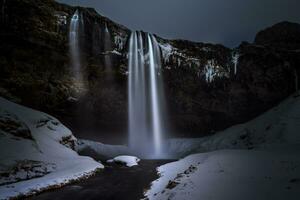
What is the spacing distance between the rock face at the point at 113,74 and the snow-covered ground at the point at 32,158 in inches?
361

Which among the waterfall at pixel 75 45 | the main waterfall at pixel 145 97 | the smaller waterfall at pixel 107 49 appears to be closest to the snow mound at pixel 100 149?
the main waterfall at pixel 145 97

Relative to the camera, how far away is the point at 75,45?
1416 inches

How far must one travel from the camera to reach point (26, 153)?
18.7 metres

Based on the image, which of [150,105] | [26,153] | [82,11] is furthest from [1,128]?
[150,105]

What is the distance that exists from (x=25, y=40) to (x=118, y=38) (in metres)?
14.7

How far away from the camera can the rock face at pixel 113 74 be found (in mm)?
32688

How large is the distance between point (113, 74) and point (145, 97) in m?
8.20

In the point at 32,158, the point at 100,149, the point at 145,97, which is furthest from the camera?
the point at 100,149

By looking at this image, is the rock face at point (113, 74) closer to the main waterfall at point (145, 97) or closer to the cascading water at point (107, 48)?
the cascading water at point (107, 48)

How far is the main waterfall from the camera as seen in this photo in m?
41.0

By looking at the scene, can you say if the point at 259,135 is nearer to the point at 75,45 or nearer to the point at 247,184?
the point at 247,184

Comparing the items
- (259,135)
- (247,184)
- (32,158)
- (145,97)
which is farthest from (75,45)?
(259,135)

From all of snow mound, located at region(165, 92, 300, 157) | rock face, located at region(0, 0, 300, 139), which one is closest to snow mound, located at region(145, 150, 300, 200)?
snow mound, located at region(165, 92, 300, 157)

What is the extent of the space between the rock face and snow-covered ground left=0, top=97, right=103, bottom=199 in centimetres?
916
